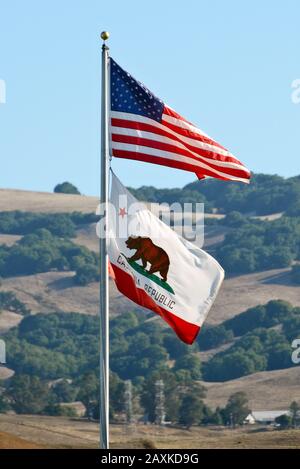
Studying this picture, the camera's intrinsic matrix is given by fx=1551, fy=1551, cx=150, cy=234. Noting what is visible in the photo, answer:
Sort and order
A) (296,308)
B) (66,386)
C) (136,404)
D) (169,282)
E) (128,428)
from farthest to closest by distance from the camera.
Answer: (296,308) → (66,386) → (136,404) → (128,428) → (169,282)

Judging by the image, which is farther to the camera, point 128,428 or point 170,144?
point 128,428

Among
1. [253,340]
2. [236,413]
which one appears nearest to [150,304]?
[236,413]

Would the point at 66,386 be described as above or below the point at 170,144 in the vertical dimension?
below

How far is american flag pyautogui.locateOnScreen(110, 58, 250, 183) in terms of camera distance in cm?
2402

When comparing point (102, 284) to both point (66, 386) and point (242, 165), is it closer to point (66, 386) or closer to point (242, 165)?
point (242, 165)

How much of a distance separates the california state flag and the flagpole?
419mm

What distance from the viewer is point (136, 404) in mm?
120250

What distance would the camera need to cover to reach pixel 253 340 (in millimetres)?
187500

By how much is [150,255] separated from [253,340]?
16479 cm

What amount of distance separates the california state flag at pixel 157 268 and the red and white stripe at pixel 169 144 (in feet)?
1.95

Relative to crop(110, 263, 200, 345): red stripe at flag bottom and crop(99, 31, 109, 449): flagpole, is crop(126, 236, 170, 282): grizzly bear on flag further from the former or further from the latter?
crop(99, 31, 109, 449): flagpole

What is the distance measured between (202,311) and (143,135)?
2.88 metres

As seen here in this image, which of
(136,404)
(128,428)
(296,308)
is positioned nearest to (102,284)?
(128,428)
